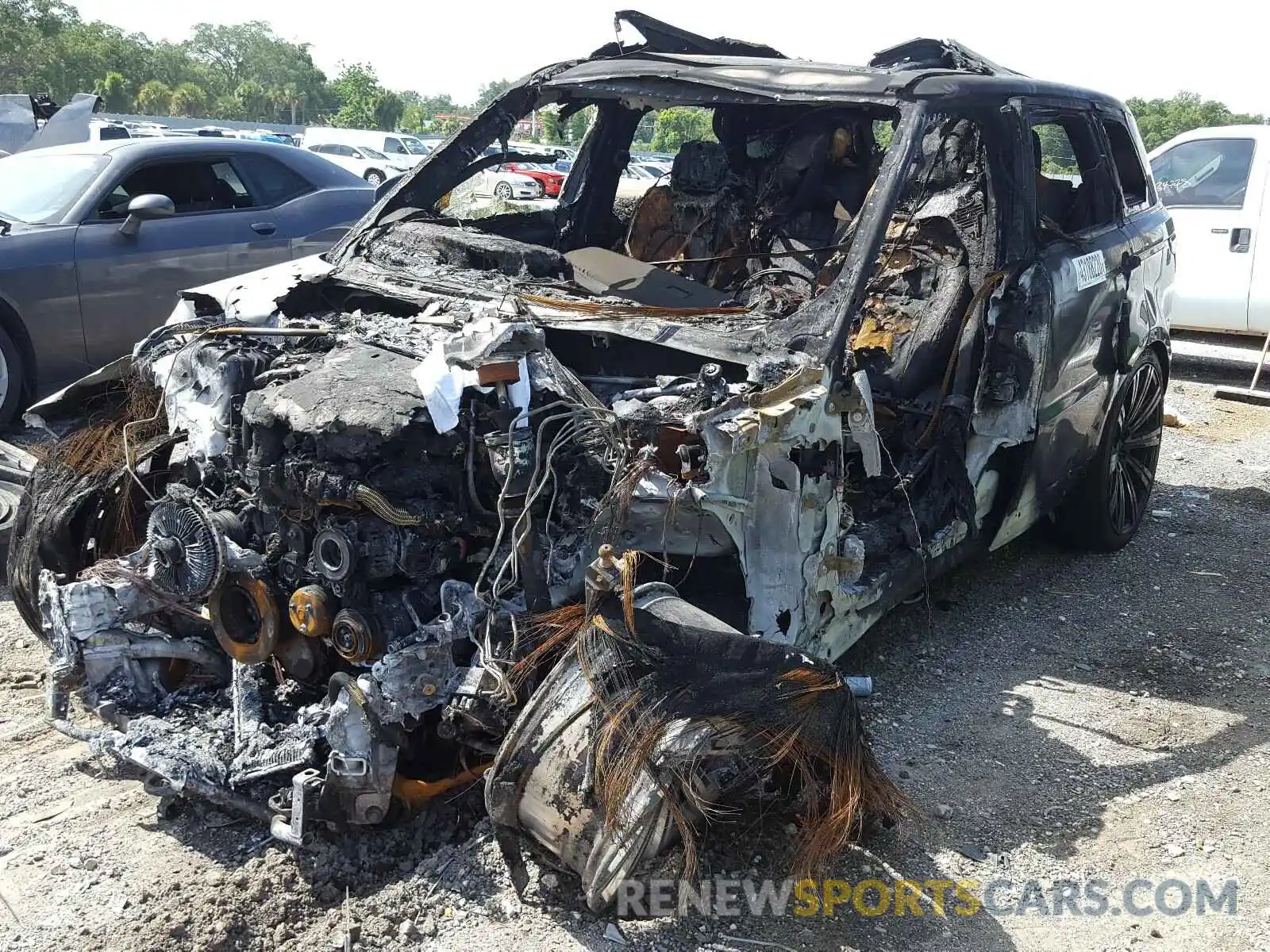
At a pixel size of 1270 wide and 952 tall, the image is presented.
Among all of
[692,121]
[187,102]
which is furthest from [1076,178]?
[187,102]

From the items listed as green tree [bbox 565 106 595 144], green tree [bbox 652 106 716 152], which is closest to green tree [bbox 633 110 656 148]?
green tree [bbox 652 106 716 152]

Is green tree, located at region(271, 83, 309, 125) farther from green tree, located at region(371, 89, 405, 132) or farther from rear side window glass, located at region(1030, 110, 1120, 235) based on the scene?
rear side window glass, located at region(1030, 110, 1120, 235)

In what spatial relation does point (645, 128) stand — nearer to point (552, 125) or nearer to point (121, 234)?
point (552, 125)

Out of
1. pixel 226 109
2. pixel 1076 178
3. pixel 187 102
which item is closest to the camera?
pixel 1076 178

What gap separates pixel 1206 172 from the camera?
30.2ft

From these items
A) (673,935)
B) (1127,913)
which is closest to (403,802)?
(673,935)

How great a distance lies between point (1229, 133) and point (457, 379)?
340 inches

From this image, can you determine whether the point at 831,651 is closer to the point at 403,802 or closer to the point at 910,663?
the point at 910,663

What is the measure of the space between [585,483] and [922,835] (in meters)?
1.35

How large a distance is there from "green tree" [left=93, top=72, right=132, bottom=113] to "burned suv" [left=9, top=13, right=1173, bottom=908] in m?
51.3

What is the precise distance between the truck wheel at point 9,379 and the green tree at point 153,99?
50.0 meters

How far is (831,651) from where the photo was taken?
3344 millimetres

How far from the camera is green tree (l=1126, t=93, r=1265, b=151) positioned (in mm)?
37366

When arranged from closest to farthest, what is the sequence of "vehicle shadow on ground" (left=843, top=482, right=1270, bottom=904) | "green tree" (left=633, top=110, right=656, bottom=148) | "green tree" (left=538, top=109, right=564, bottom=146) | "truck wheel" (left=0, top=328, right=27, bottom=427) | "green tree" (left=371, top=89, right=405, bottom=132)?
"vehicle shadow on ground" (left=843, top=482, right=1270, bottom=904) < "green tree" (left=538, top=109, right=564, bottom=146) < "green tree" (left=633, top=110, right=656, bottom=148) < "truck wheel" (left=0, top=328, right=27, bottom=427) < "green tree" (left=371, top=89, right=405, bottom=132)
